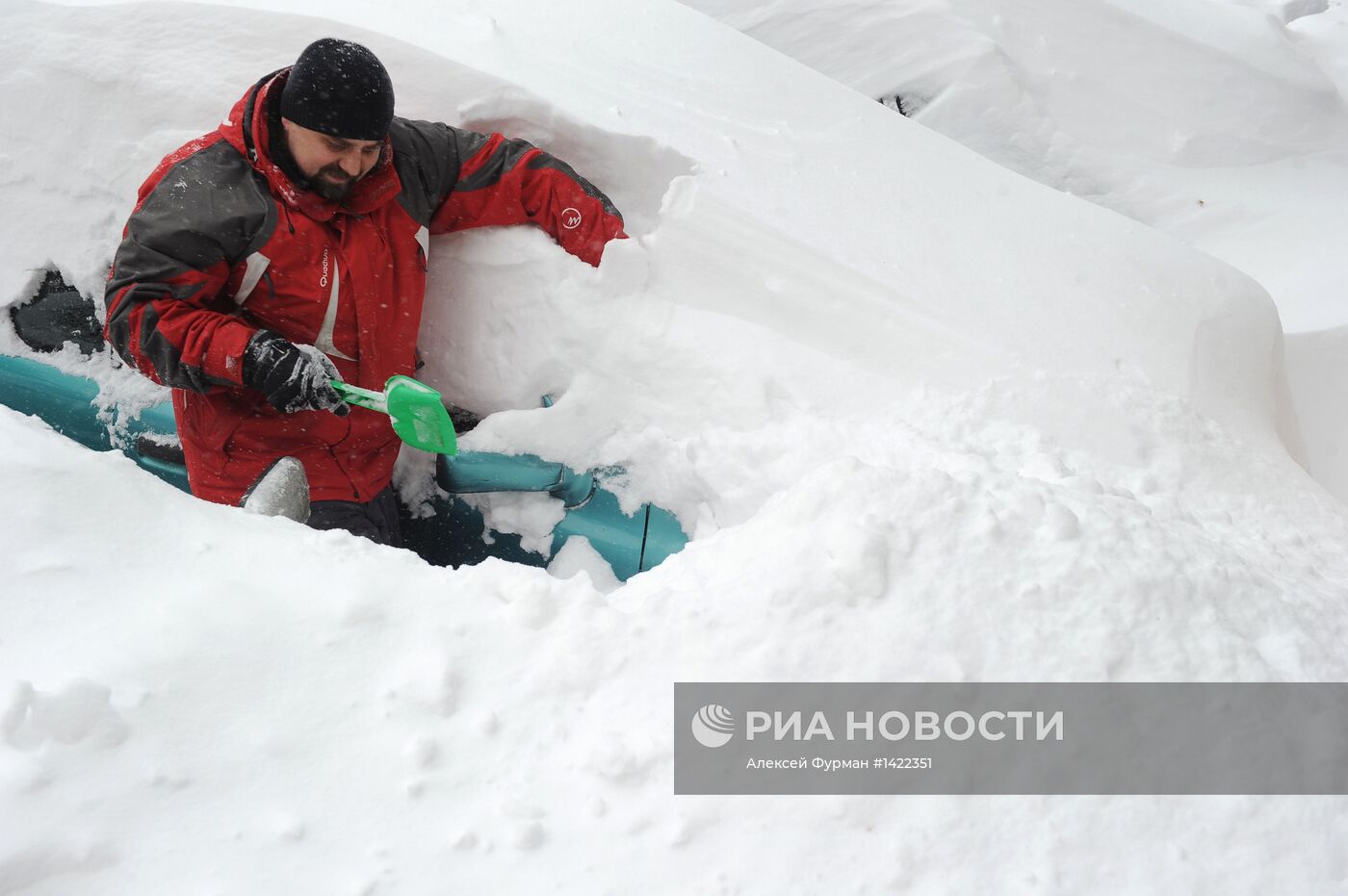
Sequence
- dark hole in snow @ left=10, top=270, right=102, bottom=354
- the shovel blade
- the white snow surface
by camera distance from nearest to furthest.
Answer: the white snow surface < the shovel blade < dark hole in snow @ left=10, top=270, right=102, bottom=354

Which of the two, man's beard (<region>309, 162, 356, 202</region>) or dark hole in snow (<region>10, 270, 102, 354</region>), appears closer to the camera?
man's beard (<region>309, 162, 356, 202</region>)

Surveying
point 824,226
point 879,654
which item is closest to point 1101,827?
point 879,654

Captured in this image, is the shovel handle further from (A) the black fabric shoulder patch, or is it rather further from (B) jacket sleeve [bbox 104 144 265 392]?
(A) the black fabric shoulder patch

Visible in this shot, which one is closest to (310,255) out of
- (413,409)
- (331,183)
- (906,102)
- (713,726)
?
(331,183)

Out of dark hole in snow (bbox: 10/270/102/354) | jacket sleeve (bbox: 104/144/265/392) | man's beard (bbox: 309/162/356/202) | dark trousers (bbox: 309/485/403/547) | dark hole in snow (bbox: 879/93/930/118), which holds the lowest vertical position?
dark trousers (bbox: 309/485/403/547)

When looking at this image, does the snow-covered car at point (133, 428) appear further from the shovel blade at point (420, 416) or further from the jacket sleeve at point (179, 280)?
the jacket sleeve at point (179, 280)

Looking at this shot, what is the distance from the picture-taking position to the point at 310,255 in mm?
1995

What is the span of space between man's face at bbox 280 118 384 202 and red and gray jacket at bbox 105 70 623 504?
0.12ft

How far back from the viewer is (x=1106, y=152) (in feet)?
11.4

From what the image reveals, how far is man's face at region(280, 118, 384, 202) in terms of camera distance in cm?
186

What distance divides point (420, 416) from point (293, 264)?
0.44 metres

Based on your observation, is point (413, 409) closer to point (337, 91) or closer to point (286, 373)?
point (286, 373)

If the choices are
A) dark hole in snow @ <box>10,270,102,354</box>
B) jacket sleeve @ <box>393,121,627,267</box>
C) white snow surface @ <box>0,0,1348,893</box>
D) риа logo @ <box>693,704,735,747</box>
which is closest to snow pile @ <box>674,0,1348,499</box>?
white snow surface @ <box>0,0,1348,893</box>

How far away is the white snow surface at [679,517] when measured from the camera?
3.43 feet
